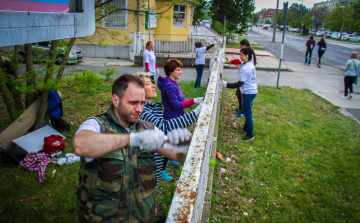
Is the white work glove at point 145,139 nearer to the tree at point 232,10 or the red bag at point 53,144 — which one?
the red bag at point 53,144

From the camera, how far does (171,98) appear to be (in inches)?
147

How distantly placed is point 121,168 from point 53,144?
11.7 feet

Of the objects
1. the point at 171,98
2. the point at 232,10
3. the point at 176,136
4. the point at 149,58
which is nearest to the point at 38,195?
the point at 171,98

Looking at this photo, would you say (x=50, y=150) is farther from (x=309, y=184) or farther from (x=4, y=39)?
(x=309, y=184)

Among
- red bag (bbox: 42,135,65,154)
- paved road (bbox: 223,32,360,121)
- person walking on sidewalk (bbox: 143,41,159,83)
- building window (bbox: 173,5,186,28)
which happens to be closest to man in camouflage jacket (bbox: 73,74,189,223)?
red bag (bbox: 42,135,65,154)

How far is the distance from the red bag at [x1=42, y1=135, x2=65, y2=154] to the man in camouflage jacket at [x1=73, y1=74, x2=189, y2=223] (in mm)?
3192

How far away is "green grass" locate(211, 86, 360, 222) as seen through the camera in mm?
3672

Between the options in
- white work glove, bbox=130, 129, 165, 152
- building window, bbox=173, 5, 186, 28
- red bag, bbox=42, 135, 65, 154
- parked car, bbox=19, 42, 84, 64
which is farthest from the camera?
building window, bbox=173, 5, 186, 28

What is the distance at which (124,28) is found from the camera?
16.3 meters

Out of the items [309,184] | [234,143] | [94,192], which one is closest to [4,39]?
[94,192]

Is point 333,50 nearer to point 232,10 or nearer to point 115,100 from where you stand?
point 232,10

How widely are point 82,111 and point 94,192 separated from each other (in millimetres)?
5617

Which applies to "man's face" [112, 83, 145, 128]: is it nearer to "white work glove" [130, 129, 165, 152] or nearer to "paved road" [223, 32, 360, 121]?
"white work glove" [130, 129, 165, 152]

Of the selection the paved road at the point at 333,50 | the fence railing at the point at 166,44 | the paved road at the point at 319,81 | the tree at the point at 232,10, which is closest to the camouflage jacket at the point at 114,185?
the paved road at the point at 319,81
